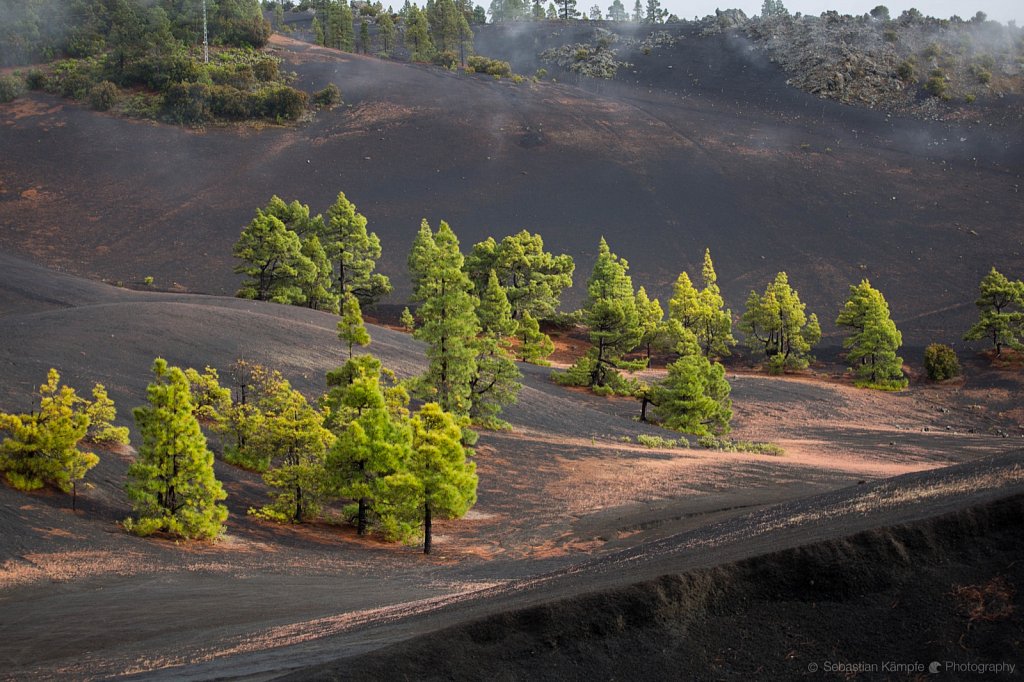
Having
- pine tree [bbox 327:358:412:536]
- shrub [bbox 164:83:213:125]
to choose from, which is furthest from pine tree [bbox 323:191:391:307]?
shrub [bbox 164:83:213:125]

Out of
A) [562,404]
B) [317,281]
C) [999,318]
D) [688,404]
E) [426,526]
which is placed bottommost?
[562,404]

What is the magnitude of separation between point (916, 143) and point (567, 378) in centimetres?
7991

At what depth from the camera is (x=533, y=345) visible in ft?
211

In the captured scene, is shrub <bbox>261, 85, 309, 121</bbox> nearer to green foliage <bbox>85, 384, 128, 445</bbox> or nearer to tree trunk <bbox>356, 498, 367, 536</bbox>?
green foliage <bbox>85, 384, 128, 445</bbox>

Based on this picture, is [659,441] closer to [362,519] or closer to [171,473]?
[362,519]

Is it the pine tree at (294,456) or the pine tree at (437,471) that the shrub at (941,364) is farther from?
the pine tree at (294,456)

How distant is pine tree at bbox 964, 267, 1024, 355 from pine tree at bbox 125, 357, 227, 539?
61765 millimetres

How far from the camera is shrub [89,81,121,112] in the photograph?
362 ft

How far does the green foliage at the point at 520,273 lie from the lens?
73.8 meters

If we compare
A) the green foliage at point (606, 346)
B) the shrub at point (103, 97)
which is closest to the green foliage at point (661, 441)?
the green foliage at point (606, 346)

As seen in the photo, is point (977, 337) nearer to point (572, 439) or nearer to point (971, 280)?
point (971, 280)

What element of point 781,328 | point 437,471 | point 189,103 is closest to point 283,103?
point 189,103

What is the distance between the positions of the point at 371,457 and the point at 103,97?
9708cm

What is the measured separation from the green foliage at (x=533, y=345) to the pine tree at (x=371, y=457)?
3464 cm
